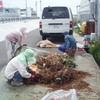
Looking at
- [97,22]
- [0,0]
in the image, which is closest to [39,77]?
[97,22]

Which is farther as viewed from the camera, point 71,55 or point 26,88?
point 71,55

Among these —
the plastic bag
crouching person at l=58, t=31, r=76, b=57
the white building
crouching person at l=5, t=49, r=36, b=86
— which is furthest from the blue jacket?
the white building

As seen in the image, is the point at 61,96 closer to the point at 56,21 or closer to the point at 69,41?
the point at 69,41

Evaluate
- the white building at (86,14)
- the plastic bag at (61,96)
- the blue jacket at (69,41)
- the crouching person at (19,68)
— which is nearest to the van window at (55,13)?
the blue jacket at (69,41)

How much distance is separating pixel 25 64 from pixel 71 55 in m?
3.09

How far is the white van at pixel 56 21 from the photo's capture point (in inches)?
411

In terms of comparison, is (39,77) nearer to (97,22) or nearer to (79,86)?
(79,86)

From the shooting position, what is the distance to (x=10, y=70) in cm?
407

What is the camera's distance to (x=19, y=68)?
3938 millimetres

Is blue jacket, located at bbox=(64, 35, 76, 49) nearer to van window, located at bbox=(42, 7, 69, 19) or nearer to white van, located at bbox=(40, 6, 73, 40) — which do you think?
white van, located at bbox=(40, 6, 73, 40)

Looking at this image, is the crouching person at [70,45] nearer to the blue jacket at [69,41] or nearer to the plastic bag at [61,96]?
the blue jacket at [69,41]

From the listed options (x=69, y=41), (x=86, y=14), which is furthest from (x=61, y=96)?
(x=86, y=14)

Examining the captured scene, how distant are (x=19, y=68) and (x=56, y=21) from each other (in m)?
6.99

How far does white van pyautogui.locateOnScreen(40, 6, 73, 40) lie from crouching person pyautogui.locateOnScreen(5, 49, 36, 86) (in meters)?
6.63
